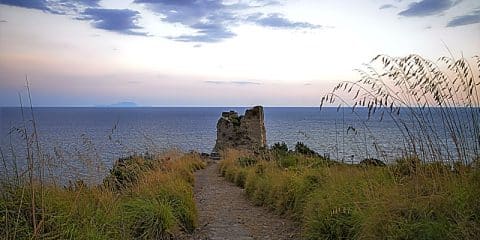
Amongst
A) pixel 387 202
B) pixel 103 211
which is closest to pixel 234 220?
pixel 103 211

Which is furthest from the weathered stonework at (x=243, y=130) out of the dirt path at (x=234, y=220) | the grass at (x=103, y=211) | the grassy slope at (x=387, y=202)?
the grassy slope at (x=387, y=202)

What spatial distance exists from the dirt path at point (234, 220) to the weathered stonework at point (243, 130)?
13886 mm

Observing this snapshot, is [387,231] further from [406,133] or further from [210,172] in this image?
[210,172]

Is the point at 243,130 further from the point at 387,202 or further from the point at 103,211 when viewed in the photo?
the point at 387,202

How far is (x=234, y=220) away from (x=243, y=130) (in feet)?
59.7

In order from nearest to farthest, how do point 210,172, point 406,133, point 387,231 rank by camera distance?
1. point 387,231
2. point 406,133
3. point 210,172

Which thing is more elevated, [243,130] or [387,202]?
[387,202]

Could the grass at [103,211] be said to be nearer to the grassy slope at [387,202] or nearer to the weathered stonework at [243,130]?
the grassy slope at [387,202]

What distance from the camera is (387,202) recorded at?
5.00m

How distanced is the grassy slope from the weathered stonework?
1770 centimetres

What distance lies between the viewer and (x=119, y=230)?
5.39m

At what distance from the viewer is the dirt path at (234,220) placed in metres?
6.95

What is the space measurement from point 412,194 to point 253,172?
679cm

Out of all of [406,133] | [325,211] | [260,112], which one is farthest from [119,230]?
[260,112]
